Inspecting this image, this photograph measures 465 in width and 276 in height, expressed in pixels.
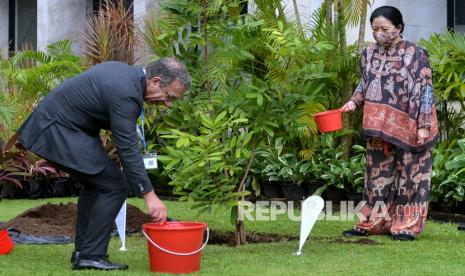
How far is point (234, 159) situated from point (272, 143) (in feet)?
12.7

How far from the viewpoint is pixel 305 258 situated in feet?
21.4

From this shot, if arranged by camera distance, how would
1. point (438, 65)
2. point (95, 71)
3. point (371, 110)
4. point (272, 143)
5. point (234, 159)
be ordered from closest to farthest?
point (95, 71)
point (234, 159)
point (371, 110)
point (438, 65)
point (272, 143)

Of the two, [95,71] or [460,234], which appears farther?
[460,234]

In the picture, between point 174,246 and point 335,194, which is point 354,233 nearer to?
point 335,194

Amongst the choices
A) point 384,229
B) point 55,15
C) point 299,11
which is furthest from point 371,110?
point 55,15

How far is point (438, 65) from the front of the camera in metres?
10.1

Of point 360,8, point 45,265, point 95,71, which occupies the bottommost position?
point 45,265

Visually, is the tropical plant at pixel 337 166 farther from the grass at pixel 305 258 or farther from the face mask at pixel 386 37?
the face mask at pixel 386 37

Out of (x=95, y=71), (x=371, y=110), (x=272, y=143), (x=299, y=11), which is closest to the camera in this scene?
(x=95, y=71)

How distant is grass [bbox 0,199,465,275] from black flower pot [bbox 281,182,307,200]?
8.35ft

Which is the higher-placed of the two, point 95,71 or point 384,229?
point 95,71

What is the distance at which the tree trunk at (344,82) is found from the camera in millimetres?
10117

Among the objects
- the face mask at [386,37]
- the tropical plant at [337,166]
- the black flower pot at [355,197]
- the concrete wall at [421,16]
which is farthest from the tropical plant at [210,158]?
the concrete wall at [421,16]

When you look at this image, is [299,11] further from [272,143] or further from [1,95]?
[1,95]
